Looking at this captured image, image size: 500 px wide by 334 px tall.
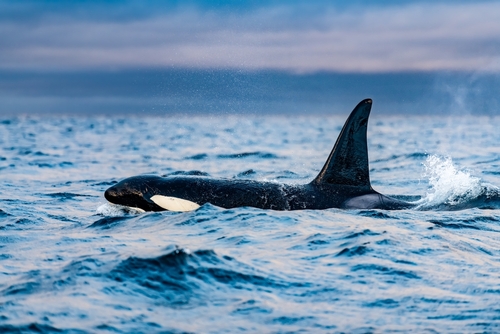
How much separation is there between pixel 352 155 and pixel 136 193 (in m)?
3.45

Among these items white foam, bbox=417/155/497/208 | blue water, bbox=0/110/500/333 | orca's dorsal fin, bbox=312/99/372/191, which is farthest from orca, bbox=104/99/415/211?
white foam, bbox=417/155/497/208

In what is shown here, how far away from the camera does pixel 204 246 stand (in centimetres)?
870

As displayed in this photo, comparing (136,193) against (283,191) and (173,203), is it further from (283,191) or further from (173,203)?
(283,191)

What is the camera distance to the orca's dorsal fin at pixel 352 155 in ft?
34.8

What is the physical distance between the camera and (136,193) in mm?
11289

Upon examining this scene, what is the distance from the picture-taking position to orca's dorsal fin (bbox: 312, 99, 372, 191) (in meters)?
10.6

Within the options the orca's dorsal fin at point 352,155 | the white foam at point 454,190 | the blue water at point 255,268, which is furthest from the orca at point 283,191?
the white foam at point 454,190

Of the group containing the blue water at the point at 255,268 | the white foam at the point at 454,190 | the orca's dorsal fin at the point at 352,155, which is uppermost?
the orca's dorsal fin at the point at 352,155

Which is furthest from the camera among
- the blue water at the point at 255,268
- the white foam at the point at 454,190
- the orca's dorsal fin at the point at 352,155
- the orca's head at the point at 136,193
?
the white foam at the point at 454,190

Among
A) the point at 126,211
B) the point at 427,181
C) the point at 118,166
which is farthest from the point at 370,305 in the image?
the point at 118,166

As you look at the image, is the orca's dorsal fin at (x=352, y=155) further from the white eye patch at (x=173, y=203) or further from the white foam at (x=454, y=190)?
the white eye patch at (x=173, y=203)

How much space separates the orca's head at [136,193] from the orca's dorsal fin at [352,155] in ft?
A: 8.72

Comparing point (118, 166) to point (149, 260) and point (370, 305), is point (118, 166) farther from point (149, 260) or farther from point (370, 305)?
point (370, 305)

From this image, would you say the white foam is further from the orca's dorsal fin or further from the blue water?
the orca's dorsal fin
